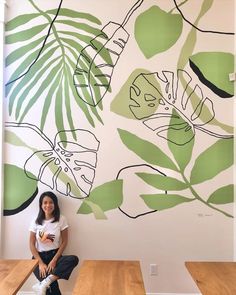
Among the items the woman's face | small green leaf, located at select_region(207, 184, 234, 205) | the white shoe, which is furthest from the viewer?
small green leaf, located at select_region(207, 184, 234, 205)

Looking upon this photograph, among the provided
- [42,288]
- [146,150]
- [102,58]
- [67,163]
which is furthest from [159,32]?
[42,288]

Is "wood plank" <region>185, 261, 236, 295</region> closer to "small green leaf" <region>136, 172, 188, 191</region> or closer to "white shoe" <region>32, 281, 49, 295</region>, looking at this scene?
"small green leaf" <region>136, 172, 188, 191</region>

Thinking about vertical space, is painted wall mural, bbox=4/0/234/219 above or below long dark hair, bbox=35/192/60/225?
above

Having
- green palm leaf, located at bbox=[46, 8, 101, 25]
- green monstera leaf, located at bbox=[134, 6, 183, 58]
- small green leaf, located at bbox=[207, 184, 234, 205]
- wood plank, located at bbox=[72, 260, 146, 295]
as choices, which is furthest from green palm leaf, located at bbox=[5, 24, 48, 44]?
small green leaf, located at bbox=[207, 184, 234, 205]

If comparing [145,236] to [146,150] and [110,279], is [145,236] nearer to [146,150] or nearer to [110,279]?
[146,150]

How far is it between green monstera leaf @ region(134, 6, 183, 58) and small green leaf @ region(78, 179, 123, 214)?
142cm

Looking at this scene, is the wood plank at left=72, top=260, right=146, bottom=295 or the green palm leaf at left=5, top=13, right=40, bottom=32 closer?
the wood plank at left=72, top=260, right=146, bottom=295

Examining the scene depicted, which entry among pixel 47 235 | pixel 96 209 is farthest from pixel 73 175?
pixel 47 235

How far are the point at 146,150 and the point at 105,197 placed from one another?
25.3 inches

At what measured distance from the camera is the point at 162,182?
10.6 feet

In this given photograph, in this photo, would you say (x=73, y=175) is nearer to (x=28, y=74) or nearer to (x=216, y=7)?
(x=28, y=74)

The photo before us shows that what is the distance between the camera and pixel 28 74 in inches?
128

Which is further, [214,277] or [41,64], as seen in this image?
[41,64]

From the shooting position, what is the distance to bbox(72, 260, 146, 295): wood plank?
1866 mm
